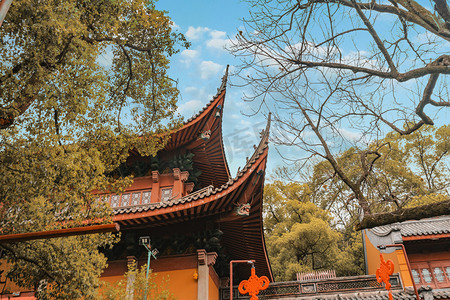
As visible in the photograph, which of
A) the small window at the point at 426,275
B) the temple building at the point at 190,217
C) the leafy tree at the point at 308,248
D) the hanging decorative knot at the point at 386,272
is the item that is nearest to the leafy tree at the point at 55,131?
the temple building at the point at 190,217

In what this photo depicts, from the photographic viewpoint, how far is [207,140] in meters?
11.0

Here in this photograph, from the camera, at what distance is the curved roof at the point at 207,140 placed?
1083 cm

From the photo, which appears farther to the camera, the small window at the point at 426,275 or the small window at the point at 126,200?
the small window at the point at 426,275

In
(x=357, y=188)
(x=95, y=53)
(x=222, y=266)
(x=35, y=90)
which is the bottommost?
(x=222, y=266)

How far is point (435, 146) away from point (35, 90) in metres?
26.5

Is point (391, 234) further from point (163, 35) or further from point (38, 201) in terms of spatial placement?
point (38, 201)

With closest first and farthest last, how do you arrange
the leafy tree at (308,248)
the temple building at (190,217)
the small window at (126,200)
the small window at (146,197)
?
the temple building at (190,217)
the small window at (146,197)
the small window at (126,200)
the leafy tree at (308,248)

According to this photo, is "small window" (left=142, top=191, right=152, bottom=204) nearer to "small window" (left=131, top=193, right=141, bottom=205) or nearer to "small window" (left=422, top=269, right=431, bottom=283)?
"small window" (left=131, top=193, right=141, bottom=205)

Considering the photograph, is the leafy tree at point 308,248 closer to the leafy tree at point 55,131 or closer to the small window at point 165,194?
the small window at point 165,194

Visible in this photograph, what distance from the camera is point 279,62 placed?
5012 millimetres

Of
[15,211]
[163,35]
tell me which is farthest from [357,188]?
[15,211]

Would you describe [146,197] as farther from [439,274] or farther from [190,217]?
[439,274]

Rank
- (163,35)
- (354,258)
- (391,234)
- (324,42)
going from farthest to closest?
(354,258), (391,234), (163,35), (324,42)

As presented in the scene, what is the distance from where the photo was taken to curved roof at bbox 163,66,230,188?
35.5 ft
